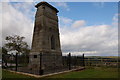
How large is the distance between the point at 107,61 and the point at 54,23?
12.3 metres

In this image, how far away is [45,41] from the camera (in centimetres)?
1167

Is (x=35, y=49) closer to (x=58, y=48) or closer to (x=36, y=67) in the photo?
(x=36, y=67)

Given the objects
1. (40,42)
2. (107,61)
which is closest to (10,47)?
(40,42)

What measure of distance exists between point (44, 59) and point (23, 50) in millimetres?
9994

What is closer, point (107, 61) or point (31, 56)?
point (31, 56)

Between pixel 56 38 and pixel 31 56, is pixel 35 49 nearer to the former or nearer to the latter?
pixel 31 56

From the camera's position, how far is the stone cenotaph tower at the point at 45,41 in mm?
11211

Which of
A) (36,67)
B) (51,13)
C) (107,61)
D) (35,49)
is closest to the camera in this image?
(36,67)

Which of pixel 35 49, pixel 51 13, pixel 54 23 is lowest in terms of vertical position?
pixel 35 49

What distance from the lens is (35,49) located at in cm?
1184

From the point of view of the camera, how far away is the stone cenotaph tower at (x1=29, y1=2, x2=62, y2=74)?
11.2 meters

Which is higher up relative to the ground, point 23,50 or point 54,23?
point 54,23

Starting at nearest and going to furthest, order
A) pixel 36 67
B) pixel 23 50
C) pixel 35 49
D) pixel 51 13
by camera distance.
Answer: pixel 36 67 < pixel 35 49 < pixel 51 13 < pixel 23 50

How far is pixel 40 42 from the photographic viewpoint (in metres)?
11.4
